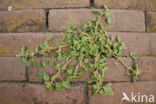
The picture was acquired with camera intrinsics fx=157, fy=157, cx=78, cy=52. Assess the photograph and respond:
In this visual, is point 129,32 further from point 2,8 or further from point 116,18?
point 2,8

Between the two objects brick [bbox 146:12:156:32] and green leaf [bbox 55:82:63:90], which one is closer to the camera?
green leaf [bbox 55:82:63:90]

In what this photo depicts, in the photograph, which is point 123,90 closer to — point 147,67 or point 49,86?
point 147,67

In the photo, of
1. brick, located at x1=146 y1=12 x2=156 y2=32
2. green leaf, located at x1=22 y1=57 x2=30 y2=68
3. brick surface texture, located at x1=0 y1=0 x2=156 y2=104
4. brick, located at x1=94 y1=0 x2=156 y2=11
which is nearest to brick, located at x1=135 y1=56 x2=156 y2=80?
brick surface texture, located at x1=0 y1=0 x2=156 y2=104

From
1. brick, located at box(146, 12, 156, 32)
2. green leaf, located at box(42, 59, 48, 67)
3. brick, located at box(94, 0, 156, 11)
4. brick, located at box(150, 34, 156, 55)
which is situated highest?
brick, located at box(94, 0, 156, 11)

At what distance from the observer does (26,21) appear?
993mm

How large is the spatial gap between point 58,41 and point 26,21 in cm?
24

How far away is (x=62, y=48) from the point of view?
38.2 inches

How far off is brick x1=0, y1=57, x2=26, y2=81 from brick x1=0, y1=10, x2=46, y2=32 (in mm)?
197

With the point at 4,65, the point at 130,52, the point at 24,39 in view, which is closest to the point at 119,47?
the point at 130,52

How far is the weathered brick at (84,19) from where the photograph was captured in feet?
3.22

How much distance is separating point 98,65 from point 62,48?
24 cm

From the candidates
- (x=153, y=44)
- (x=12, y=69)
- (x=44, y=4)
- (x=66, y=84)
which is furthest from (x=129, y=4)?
(x=12, y=69)

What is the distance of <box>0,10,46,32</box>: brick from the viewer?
99 centimetres

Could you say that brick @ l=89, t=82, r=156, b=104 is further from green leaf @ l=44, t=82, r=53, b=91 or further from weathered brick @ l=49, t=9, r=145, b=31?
weathered brick @ l=49, t=9, r=145, b=31
